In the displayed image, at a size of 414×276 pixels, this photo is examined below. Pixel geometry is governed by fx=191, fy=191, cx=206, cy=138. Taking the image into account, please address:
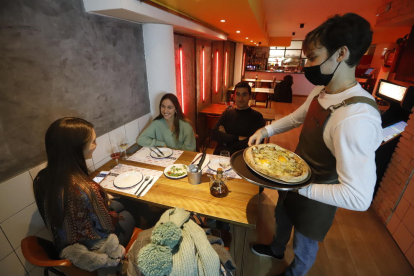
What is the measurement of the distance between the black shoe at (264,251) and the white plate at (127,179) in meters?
1.48

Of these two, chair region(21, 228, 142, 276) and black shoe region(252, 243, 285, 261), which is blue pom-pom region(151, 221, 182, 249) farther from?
black shoe region(252, 243, 285, 261)

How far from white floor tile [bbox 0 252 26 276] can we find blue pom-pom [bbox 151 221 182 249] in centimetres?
136

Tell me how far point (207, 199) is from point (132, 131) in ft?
4.95

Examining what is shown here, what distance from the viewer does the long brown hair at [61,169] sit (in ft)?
3.91

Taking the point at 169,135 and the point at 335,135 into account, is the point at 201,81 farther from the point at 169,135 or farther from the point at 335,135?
the point at 335,135

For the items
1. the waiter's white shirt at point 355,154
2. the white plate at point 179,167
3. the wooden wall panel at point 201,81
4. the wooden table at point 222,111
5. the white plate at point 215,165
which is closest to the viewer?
the waiter's white shirt at point 355,154

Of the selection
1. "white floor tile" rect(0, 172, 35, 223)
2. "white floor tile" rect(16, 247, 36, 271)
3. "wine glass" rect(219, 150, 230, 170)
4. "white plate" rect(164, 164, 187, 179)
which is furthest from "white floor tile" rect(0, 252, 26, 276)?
"wine glass" rect(219, 150, 230, 170)

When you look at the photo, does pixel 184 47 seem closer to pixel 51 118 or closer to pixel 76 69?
pixel 76 69

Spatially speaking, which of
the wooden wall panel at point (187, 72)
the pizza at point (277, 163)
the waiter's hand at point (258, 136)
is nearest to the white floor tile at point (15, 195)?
the pizza at point (277, 163)

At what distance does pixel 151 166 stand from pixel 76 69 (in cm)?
109

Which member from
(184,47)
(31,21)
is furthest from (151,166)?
(184,47)

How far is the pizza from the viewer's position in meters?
1.25

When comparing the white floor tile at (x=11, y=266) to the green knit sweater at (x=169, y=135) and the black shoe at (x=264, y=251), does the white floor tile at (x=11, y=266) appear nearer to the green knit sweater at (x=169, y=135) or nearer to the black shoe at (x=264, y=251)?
the green knit sweater at (x=169, y=135)

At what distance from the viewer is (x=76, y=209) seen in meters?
1.21
